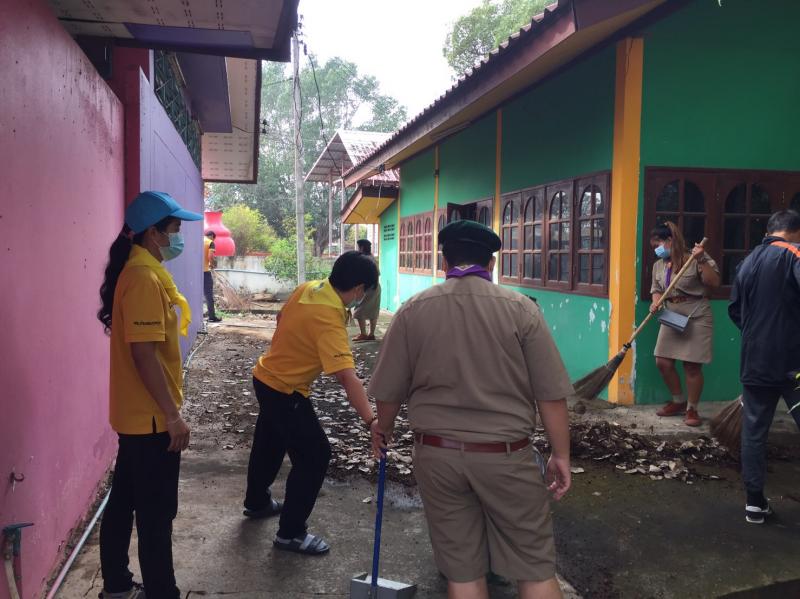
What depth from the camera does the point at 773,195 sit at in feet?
21.3

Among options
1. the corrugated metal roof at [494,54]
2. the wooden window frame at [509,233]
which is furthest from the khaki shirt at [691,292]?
the wooden window frame at [509,233]

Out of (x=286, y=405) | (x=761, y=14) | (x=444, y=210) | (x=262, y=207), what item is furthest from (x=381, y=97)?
(x=286, y=405)

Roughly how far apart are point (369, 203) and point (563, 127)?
31.1 ft

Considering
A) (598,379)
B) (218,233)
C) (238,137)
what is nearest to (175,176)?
(598,379)

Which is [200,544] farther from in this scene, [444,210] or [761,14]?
[444,210]

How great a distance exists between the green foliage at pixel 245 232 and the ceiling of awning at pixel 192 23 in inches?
831

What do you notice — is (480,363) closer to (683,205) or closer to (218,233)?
(683,205)

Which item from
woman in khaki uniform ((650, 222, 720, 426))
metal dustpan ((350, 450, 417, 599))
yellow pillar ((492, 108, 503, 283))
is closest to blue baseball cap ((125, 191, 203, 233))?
metal dustpan ((350, 450, 417, 599))

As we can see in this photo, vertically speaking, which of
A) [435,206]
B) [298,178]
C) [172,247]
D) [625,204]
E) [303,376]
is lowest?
[303,376]

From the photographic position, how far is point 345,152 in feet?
63.0

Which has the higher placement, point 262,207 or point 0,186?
Answer: point 262,207

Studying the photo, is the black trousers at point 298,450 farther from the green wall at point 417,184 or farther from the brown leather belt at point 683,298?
the green wall at point 417,184

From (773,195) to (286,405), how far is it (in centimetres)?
553

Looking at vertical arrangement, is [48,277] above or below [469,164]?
below
